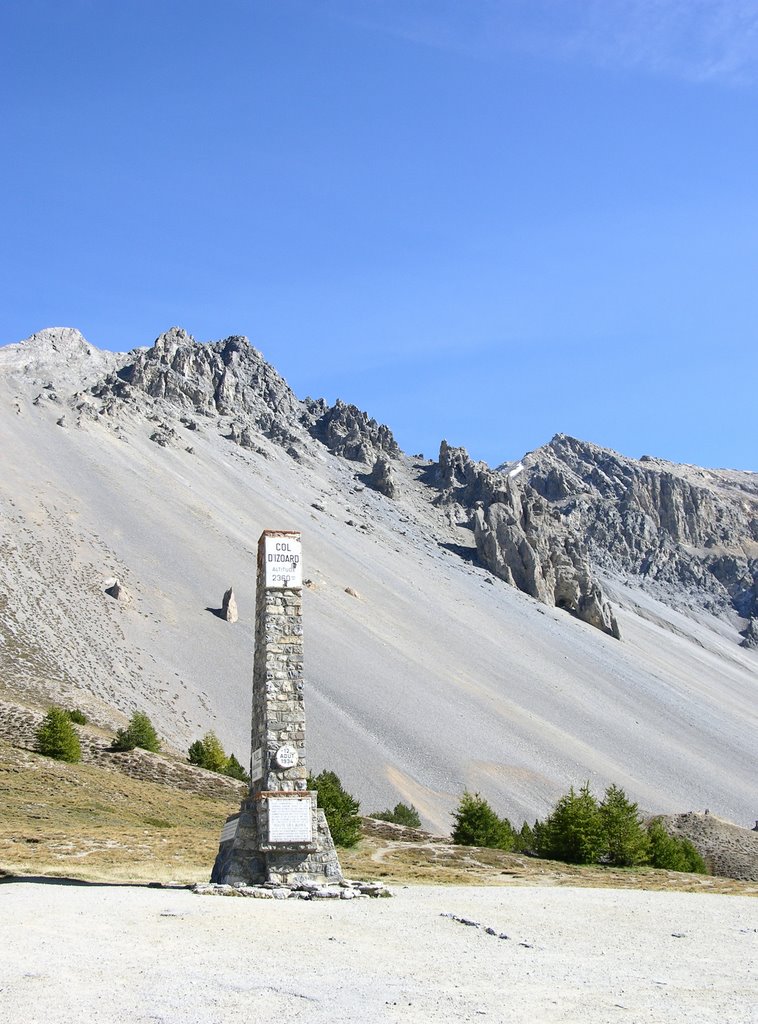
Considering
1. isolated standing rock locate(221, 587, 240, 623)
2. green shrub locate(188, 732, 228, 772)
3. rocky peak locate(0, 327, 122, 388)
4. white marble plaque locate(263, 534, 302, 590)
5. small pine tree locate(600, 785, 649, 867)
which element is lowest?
small pine tree locate(600, 785, 649, 867)

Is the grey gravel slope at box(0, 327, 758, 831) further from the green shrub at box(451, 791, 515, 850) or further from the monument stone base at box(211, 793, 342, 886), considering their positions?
the monument stone base at box(211, 793, 342, 886)

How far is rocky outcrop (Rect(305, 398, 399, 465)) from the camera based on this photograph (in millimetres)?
149500

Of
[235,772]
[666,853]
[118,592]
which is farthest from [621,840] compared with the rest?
[118,592]

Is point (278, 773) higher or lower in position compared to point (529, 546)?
lower

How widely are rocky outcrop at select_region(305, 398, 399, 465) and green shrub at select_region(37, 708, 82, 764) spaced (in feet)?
375

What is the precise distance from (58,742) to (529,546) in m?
95.4

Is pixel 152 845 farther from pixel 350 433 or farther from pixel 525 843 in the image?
pixel 350 433

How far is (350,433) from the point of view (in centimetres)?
15438

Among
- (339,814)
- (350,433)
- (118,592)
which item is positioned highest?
(350,433)

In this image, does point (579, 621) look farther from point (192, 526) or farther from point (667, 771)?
point (192, 526)

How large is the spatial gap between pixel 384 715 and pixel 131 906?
5130 cm

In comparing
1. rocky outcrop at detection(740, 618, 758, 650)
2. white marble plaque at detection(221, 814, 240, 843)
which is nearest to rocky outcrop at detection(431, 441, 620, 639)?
rocky outcrop at detection(740, 618, 758, 650)

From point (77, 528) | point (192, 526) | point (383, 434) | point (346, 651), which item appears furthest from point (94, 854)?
point (383, 434)

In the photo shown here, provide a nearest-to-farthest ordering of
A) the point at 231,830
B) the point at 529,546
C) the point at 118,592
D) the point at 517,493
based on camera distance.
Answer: the point at 231,830, the point at 118,592, the point at 529,546, the point at 517,493
